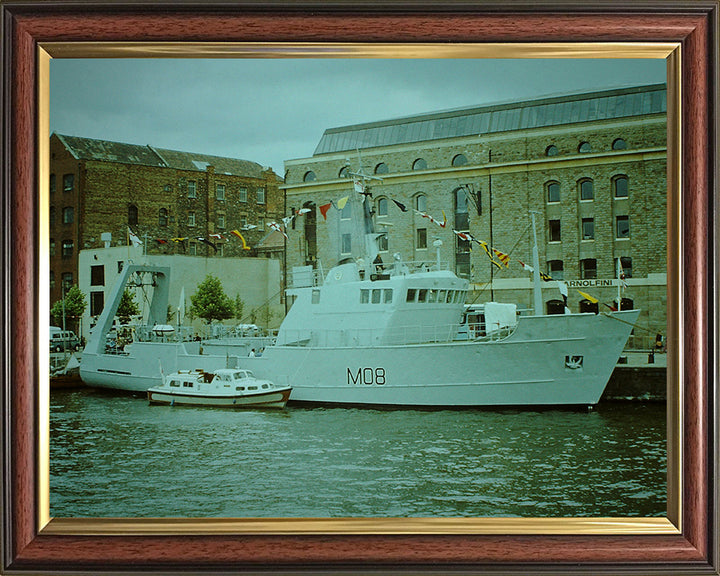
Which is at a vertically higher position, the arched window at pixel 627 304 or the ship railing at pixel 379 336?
the arched window at pixel 627 304

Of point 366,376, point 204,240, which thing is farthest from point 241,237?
point 366,376

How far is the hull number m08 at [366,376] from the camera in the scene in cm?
345

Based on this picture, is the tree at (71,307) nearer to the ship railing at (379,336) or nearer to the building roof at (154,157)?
the building roof at (154,157)

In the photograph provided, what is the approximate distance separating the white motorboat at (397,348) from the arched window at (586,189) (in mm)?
346

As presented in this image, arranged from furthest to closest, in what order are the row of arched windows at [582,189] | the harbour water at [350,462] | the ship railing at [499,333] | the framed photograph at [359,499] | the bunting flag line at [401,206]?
the ship railing at [499,333] → the bunting flag line at [401,206] → the row of arched windows at [582,189] → the harbour water at [350,462] → the framed photograph at [359,499]

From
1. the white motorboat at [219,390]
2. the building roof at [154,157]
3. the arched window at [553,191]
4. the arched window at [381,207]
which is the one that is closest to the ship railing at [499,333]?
the arched window at [553,191]

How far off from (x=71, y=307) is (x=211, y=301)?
58 cm

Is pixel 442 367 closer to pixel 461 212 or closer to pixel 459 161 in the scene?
pixel 461 212

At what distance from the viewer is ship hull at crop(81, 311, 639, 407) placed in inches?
129

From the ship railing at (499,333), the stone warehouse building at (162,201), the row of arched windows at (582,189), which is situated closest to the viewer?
the stone warehouse building at (162,201)

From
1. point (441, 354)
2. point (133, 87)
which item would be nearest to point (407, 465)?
point (441, 354)

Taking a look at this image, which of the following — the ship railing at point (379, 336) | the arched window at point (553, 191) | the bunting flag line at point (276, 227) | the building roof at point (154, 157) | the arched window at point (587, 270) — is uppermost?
the building roof at point (154, 157)

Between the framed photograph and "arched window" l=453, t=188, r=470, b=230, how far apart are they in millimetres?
666

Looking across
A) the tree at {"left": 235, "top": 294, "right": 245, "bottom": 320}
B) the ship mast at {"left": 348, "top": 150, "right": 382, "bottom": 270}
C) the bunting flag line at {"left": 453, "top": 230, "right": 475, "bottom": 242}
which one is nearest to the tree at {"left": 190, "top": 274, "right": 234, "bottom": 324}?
the tree at {"left": 235, "top": 294, "right": 245, "bottom": 320}
